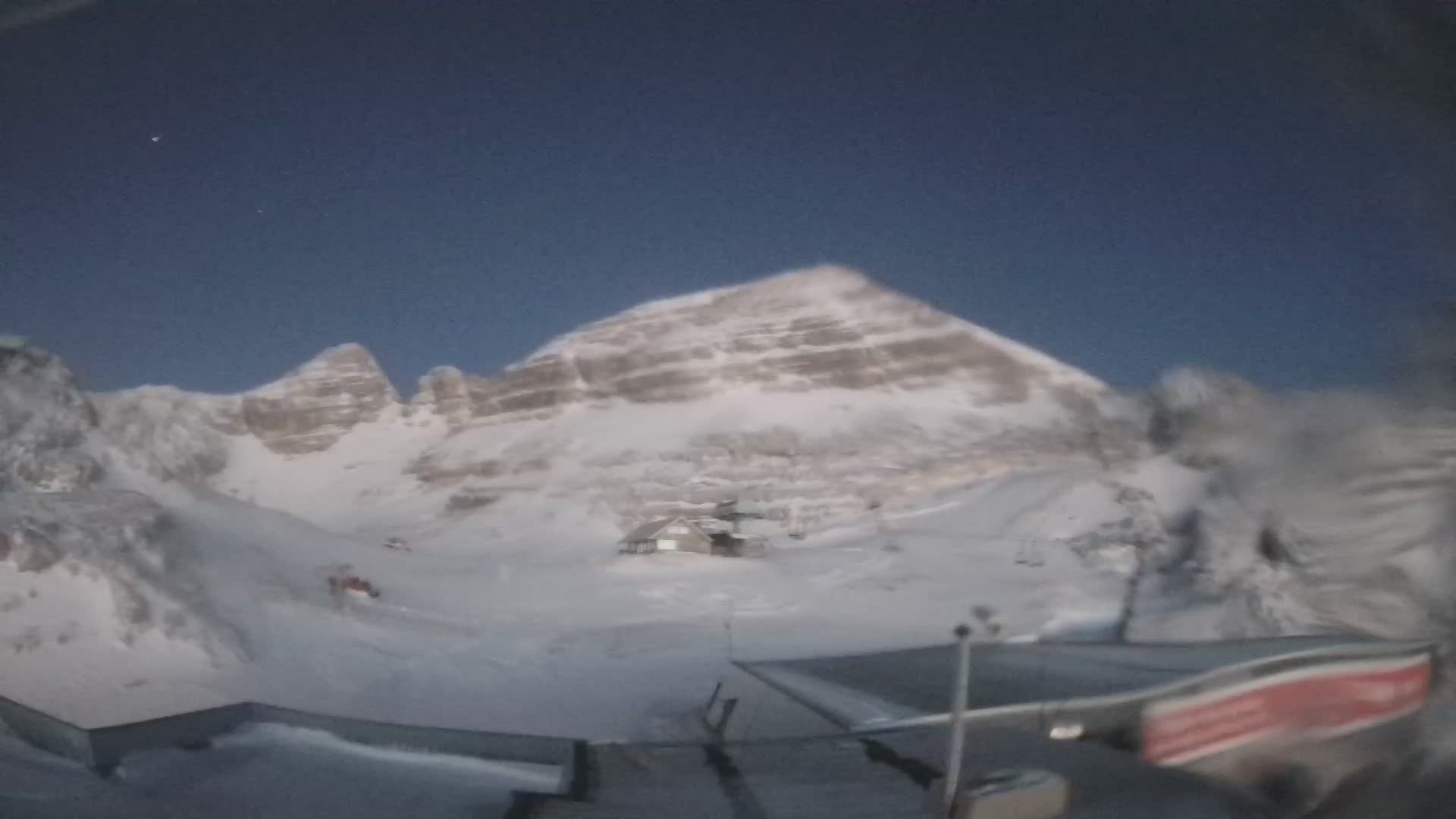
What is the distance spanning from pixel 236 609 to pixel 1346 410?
194 inches

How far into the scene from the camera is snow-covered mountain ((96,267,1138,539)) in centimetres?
671

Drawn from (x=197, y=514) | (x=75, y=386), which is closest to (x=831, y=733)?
(x=75, y=386)

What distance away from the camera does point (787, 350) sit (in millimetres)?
8180

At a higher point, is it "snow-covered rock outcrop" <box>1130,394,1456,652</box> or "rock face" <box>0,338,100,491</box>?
"rock face" <box>0,338,100,491</box>

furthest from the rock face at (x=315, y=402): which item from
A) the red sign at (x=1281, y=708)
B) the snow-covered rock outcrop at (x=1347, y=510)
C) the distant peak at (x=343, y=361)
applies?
the red sign at (x=1281, y=708)

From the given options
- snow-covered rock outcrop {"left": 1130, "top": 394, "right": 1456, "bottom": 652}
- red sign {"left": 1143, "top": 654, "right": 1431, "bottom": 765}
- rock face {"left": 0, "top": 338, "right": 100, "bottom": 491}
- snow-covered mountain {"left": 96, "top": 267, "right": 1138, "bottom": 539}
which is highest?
snow-covered mountain {"left": 96, "top": 267, "right": 1138, "bottom": 539}

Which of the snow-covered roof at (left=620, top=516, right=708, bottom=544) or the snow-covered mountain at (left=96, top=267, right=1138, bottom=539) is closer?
the snow-covered mountain at (left=96, top=267, right=1138, bottom=539)

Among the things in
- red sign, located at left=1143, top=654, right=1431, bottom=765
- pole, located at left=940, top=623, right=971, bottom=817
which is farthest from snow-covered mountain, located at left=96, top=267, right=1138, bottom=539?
pole, located at left=940, top=623, right=971, bottom=817

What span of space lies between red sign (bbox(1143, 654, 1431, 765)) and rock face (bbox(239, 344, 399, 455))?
624cm

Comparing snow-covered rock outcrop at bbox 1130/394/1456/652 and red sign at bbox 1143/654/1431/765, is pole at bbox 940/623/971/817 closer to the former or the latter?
red sign at bbox 1143/654/1431/765

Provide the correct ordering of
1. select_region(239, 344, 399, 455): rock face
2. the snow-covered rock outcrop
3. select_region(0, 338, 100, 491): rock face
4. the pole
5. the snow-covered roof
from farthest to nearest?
1. the snow-covered roof
2. select_region(239, 344, 399, 455): rock face
3. select_region(0, 338, 100, 491): rock face
4. the snow-covered rock outcrop
5. the pole

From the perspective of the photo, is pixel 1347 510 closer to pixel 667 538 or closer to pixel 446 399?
pixel 667 538

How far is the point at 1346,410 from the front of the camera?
2375mm

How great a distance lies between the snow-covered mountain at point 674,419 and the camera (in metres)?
6.71
